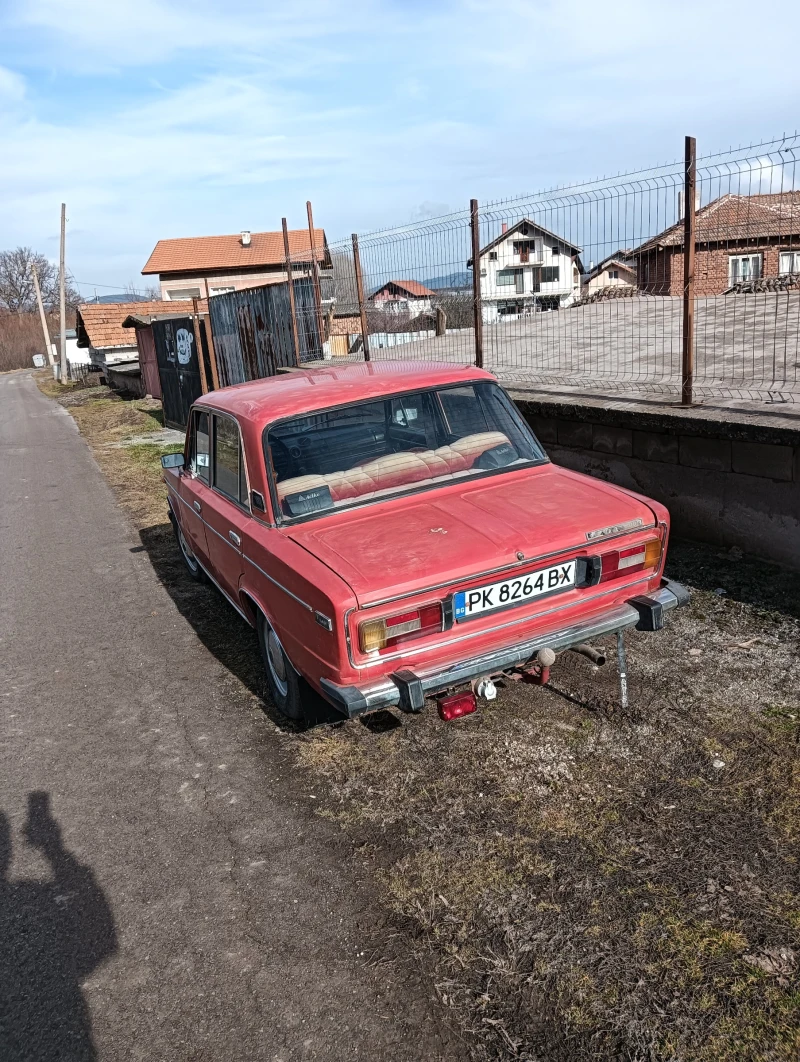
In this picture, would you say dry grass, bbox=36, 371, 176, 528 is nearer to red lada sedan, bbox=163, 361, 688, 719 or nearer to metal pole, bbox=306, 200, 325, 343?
metal pole, bbox=306, 200, 325, 343

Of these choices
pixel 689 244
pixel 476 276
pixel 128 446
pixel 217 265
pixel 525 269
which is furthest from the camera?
pixel 217 265

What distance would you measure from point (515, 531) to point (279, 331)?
10.1 metres

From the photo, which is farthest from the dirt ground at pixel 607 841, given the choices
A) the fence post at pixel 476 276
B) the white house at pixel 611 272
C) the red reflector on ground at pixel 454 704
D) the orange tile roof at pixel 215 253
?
the orange tile roof at pixel 215 253

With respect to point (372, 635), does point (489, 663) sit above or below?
below

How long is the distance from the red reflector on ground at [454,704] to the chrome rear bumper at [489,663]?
3.9 inches

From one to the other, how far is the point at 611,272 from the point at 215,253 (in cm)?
6028

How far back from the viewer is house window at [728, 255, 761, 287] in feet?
23.5

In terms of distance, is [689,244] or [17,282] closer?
[689,244]

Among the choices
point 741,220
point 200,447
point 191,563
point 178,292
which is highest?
point 178,292

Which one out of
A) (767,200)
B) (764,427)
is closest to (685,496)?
(764,427)

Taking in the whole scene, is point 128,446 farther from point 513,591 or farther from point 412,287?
point 513,591

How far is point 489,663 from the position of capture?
131 inches

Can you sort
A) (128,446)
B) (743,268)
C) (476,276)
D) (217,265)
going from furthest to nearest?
(217,265)
(128,446)
(743,268)
(476,276)

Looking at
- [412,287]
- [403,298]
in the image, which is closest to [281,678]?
[412,287]
